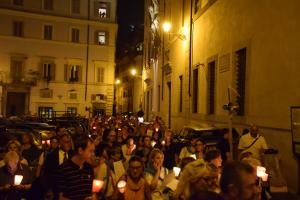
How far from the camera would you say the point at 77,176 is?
481cm

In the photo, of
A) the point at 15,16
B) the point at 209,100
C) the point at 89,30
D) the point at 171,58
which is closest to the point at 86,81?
the point at 89,30

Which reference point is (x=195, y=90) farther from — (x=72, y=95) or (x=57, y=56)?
(x=57, y=56)

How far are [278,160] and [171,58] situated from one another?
19.7m

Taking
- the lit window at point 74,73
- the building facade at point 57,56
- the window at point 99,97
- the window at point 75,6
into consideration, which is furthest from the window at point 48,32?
the window at point 99,97

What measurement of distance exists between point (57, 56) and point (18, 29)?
5.46 metres

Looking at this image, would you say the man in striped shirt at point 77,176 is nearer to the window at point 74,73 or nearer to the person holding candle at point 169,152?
the person holding candle at point 169,152

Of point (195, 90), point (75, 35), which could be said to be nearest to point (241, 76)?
point (195, 90)

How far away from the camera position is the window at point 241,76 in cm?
1523

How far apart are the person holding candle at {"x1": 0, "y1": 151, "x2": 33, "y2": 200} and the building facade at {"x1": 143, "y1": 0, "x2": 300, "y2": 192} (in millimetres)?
6857

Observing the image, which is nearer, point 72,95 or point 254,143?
point 254,143

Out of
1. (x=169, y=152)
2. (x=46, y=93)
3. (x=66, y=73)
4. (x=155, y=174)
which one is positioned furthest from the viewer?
(x=66, y=73)

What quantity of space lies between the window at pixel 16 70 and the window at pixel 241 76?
35749 millimetres

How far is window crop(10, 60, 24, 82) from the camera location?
4639 centimetres

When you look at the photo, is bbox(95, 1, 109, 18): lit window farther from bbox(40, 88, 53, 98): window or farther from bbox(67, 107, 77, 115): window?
bbox(67, 107, 77, 115): window
